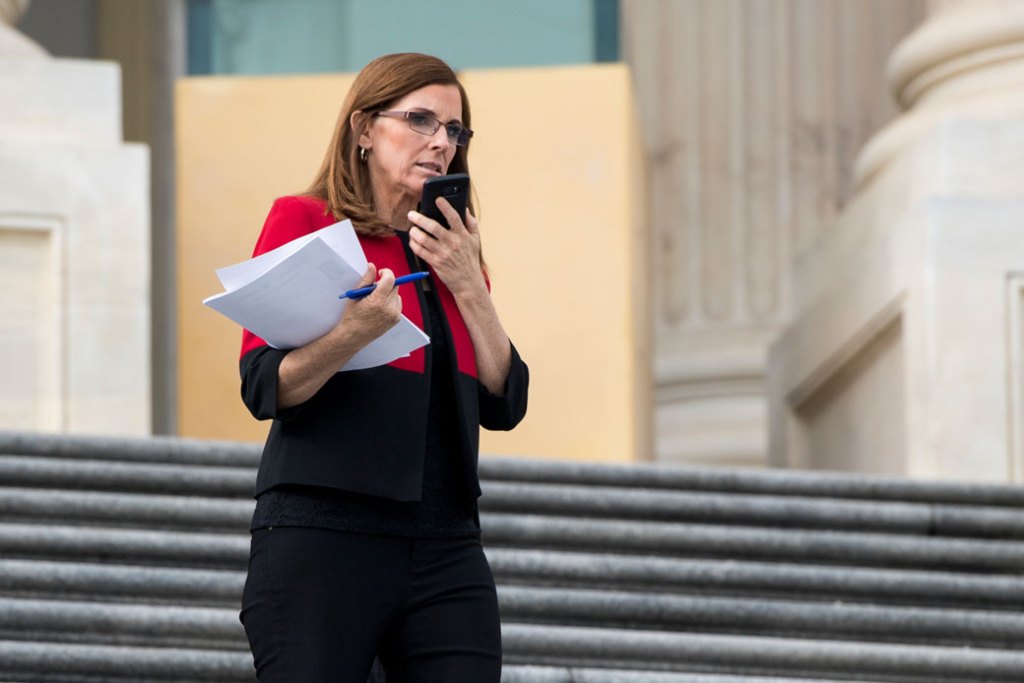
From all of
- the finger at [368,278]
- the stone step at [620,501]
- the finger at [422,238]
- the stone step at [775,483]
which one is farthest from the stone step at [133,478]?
the finger at [368,278]

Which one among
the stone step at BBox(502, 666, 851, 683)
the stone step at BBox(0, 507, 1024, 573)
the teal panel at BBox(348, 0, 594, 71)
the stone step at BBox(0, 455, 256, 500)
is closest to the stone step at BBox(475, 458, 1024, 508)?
the stone step at BBox(0, 507, 1024, 573)

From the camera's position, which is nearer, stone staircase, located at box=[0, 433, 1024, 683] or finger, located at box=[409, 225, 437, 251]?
finger, located at box=[409, 225, 437, 251]

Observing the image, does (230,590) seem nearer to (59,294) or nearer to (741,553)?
(741,553)

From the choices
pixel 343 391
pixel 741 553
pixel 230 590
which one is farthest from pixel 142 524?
pixel 343 391

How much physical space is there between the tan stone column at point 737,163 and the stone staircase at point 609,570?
7268mm

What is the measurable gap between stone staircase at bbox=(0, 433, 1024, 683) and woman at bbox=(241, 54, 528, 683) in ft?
6.22

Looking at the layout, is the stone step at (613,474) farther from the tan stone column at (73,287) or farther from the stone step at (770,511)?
the tan stone column at (73,287)

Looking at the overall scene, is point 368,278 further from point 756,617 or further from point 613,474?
point 613,474

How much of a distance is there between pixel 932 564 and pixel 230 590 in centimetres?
224

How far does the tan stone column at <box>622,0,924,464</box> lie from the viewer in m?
14.5

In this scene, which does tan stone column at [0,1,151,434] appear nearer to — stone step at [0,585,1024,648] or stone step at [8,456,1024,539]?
stone step at [8,456,1024,539]

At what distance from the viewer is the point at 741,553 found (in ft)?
22.0

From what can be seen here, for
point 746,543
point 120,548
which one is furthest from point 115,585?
point 746,543

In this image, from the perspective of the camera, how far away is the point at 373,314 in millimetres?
3398
